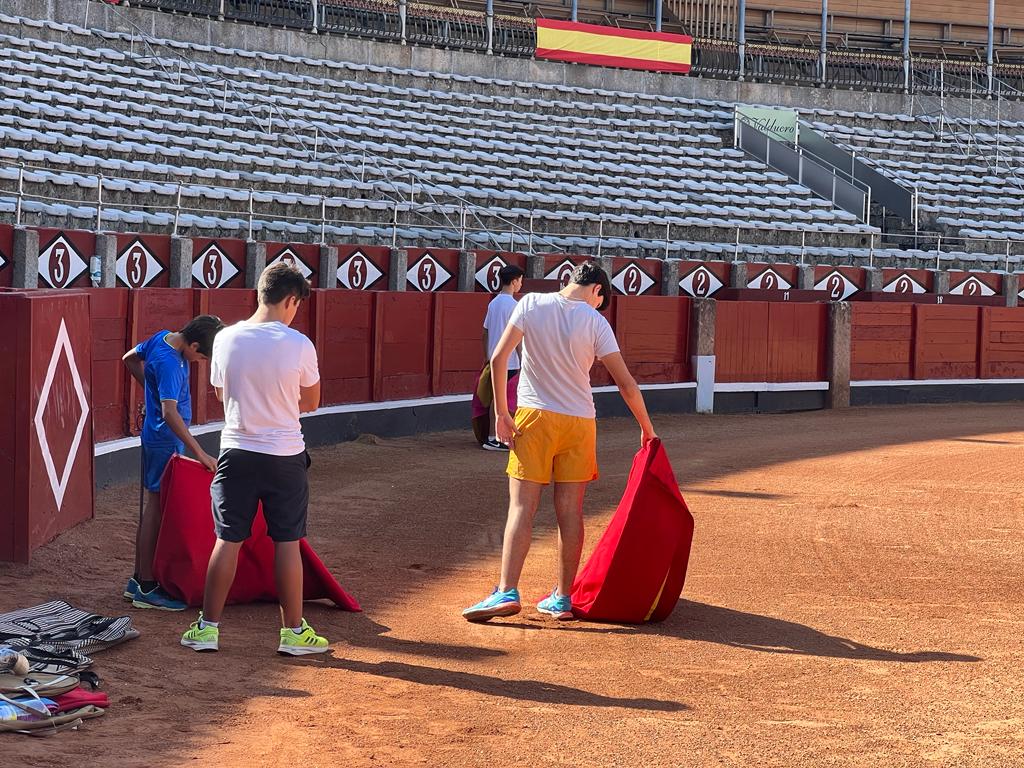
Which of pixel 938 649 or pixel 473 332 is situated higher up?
pixel 473 332

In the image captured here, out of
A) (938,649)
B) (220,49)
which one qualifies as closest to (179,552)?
(938,649)

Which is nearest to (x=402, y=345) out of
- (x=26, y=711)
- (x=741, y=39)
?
(x=26, y=711)

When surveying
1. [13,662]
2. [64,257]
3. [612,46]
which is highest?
[612,46]

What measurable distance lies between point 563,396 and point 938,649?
180cm

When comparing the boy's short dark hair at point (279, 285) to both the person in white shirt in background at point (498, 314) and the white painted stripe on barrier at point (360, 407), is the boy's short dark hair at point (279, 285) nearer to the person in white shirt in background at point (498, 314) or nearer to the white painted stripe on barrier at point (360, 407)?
the white painted stripe on barrier at point (360, 407)

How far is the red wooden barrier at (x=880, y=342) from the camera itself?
17.9m

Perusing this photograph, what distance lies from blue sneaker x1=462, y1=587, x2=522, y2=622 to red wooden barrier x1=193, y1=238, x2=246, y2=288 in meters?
8.95

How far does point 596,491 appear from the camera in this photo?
975cm

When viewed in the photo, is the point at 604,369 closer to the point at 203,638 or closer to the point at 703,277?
the point at 703,277

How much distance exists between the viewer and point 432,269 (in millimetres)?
17312

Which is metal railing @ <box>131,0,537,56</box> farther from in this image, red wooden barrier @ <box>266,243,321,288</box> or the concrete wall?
red wooden barrier @ <box>266,243,321,288</box>

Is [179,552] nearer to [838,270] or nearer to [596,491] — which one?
[596,491]

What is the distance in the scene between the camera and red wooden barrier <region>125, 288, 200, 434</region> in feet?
32.0

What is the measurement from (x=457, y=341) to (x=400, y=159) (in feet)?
25.8
